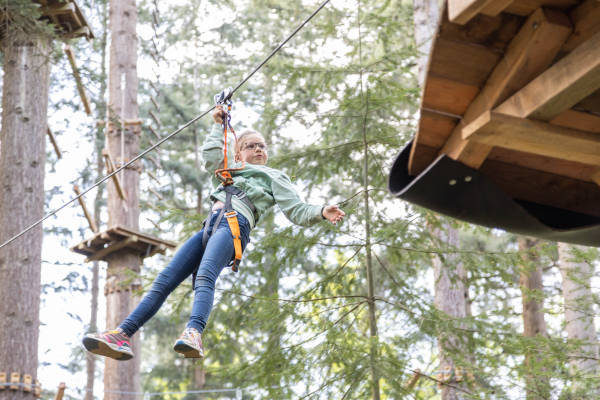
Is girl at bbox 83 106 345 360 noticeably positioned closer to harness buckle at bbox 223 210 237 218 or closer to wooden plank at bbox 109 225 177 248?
harness buckle at bbox 223 210 237 218

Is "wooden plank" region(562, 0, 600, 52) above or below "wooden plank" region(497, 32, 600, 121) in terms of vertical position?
above

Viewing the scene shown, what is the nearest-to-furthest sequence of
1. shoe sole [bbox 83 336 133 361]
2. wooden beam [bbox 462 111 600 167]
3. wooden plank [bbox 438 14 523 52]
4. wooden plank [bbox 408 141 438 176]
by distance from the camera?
wooden plank [bbox 438 14 523 52] < wooden beam [bbox 462 111 600 167] < wooden plank [bbox 408 141 438 176] < shoe sole [bbox 83 336 133 361]

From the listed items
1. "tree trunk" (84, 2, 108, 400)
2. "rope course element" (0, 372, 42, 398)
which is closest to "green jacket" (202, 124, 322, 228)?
"rope course element" (0, 372, 42, 398)

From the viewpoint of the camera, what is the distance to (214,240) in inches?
178

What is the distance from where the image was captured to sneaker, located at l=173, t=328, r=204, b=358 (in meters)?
4.08

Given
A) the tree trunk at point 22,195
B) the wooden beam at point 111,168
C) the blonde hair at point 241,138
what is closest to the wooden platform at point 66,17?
the tree trunk at point 22,195

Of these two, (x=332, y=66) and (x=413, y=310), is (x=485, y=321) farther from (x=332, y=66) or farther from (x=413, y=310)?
(x=332, y=66)

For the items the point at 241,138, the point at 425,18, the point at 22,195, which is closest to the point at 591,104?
the point at 241,138

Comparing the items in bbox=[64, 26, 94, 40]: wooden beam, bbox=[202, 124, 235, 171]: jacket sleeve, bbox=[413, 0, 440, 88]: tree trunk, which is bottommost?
bbox=[202, 124, 235, 171]: jacket sleeve

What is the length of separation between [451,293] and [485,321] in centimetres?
293

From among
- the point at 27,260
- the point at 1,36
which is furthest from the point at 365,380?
the point at 1,36

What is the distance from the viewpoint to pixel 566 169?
11.0 feet

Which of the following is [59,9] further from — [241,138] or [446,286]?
[446,286]

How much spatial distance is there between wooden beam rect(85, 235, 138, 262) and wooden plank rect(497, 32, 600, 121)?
8.22 m
